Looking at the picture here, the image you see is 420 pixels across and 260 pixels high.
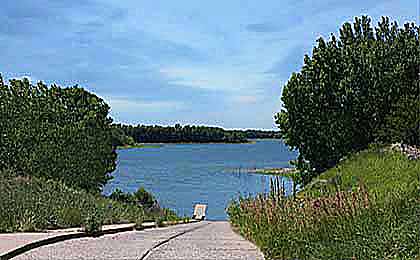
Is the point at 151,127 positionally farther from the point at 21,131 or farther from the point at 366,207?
the point at 366,207

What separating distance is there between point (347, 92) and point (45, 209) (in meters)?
18.6

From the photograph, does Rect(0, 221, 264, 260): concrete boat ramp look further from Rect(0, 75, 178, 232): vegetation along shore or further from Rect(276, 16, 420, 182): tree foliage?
Rect(0, 75, 178, 232): vegetation along shore

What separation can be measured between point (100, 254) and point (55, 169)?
31.4m

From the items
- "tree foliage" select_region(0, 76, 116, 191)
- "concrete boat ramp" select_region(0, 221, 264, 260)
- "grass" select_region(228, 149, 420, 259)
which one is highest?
"tree foliage" select_region(0, 76, 116, 191)

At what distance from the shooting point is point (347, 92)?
1244 inches

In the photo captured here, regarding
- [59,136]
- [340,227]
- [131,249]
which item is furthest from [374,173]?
[59,136]

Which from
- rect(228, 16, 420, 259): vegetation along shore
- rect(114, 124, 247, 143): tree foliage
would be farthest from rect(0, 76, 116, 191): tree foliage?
rect(114, 124, 247, 143): tree foliage

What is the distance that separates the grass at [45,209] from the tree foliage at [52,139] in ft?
58.5

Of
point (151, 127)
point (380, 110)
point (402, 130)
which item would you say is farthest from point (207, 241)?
point (151, 127)

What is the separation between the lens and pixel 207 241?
1301 centimetres

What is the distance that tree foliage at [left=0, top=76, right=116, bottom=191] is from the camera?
4069 cm

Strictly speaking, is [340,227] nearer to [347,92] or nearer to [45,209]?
[45,209]

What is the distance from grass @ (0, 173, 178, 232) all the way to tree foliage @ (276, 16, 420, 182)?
12563 millimetres

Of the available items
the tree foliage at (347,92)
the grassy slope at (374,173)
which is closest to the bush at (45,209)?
the grassy slope at (374,173)
